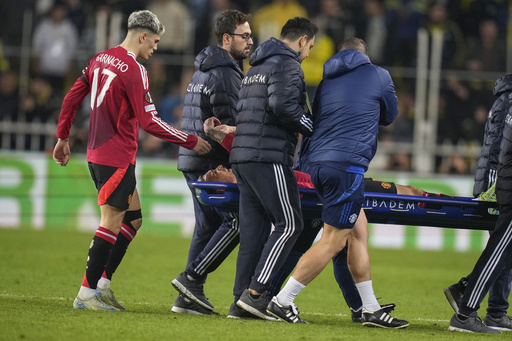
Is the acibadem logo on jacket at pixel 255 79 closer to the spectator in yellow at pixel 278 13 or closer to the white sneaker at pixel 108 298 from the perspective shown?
the white sneaker at pixel 108 298

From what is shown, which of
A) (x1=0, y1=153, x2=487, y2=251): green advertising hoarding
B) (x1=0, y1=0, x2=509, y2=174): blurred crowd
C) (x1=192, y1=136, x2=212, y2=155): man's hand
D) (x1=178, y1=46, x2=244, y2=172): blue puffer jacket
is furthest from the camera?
(x1=0, y1=0, x2=509, y2=174): blurred crowd

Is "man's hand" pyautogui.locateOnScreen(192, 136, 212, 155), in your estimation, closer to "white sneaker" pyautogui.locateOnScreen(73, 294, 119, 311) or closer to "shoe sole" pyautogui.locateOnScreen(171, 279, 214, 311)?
"shoe sole" pyautogui.locateOnScreen(171, 279, 214, 311)

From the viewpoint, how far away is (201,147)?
683cm

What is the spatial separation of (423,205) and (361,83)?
112cm

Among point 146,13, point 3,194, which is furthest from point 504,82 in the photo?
point 3,194

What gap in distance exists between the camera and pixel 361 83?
6535 mm

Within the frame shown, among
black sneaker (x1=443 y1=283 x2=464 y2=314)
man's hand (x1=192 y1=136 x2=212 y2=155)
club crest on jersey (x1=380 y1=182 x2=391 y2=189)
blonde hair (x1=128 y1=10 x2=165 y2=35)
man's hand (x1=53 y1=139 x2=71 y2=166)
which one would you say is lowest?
black sneaker (x1=443 y1=283 x2=464 y2=314)

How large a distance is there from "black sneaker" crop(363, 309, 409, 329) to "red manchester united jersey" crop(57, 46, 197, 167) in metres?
1.87

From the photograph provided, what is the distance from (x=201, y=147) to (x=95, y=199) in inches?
316

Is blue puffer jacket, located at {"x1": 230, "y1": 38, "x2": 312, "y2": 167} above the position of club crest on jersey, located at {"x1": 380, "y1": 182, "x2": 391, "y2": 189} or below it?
above

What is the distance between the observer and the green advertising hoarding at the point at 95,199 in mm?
14188

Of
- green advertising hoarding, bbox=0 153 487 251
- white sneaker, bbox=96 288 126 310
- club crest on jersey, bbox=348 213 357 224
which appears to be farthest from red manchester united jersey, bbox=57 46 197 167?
green advertising hoarding, bbox=0 153 487 251

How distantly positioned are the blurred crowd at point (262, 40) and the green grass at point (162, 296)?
230 centimetres

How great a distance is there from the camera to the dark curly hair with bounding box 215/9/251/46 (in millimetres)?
7430
